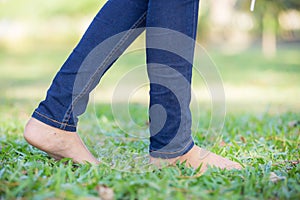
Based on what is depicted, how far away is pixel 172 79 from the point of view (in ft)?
4.19

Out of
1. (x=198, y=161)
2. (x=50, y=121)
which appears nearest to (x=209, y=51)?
(x=198, y=161)

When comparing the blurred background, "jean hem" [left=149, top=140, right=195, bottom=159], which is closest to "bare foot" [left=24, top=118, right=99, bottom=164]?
"jean hem" [left=149, top=140, right=195, bottom=159]

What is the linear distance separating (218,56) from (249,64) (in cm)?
144

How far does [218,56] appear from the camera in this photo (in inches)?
370

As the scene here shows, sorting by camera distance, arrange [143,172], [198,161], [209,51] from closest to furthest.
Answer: [143,172] → [198,161] → [209,51]

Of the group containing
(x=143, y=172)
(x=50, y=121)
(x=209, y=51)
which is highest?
(x=209, y=51)

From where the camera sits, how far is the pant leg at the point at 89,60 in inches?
50.6

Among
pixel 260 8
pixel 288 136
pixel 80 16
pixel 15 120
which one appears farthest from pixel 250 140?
pixel 80 16

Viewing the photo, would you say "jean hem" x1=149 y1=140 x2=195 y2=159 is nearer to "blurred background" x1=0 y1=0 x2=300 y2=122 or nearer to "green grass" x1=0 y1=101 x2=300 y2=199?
"green grass" x1=0 y1=101 x2=300 y2=199

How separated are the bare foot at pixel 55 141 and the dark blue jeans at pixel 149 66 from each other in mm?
22

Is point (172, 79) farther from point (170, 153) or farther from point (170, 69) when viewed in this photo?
point (170, 153)

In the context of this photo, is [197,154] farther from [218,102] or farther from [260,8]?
[260,8]

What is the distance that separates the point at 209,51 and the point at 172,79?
32.7 ft

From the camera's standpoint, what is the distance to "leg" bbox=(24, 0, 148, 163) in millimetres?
1287
